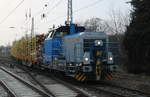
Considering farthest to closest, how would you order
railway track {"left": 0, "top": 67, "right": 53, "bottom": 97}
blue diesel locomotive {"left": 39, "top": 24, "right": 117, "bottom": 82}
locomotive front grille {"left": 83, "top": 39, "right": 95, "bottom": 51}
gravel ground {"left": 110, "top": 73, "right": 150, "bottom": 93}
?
locomotive front grille {"left": 83, "top": 39, "right": 95, "bottom": 51} < blue diesel locomotive {"left": 39, "top": 24, "right": 117, "bottom": 82} < gravel ground {"left": 110, "top": 73, "right": 150, "bottom": 93} < railway track {"left": 0, "top": 67, "right": 53, "bottom": 97}

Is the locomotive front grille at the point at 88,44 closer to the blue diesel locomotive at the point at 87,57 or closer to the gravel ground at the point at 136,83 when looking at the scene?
the blue diesel locomotive at the point at 87,57

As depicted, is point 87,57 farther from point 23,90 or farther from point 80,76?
point 23,90

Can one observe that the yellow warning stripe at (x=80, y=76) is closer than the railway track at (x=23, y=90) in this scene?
No

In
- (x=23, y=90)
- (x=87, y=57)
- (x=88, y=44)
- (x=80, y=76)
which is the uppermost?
(x=88, y=44)

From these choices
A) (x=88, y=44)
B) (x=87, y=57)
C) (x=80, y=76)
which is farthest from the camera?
(x=88, y=44)

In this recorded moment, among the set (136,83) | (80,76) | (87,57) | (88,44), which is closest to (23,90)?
(80,76)

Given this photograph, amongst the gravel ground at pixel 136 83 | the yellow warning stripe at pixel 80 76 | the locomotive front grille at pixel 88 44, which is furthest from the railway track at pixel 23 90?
the gravel ground at pixel 136 83

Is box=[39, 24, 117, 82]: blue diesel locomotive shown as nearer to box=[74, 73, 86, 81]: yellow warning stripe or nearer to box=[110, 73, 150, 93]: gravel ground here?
box=[74, 73, 86, 81]: yellow warning stripe

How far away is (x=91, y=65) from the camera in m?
14.9


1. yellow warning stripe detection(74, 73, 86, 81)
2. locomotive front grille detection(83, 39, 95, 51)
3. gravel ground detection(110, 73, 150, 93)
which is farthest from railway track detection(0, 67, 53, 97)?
gravel ground detection(110, 73, 150, 93)

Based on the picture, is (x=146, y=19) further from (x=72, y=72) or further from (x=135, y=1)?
(x=72, y=72)

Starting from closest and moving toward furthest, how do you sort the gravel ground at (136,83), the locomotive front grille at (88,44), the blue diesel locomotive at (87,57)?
the gravel ground at (136,83) < the blue diesel locomotive at (87,57) < the locomotive front grille at (88,44)

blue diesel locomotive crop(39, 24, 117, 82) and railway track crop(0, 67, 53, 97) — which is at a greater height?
blue diesel locomotive crop(39, 24, 117, 82)

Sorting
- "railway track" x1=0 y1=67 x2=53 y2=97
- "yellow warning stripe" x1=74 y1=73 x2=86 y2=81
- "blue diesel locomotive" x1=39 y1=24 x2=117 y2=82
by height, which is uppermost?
"blue diesel locomotive" x1=39 y1=24 x2=117 y2=82
